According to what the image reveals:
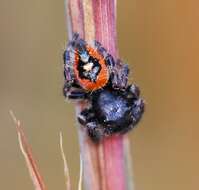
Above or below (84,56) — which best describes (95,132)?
below

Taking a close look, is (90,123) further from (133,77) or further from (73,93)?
(133,77)

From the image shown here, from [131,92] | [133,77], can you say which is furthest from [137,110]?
[133,77]

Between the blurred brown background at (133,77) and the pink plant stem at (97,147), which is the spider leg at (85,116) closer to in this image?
the pink plant stem at (97,147)

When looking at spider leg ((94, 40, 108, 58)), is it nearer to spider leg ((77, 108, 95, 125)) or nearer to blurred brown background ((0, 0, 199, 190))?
spider leg ((77, 108, 95, 125))

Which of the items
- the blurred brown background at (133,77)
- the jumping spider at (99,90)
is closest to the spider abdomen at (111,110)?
the jumping spider at (99,90)
